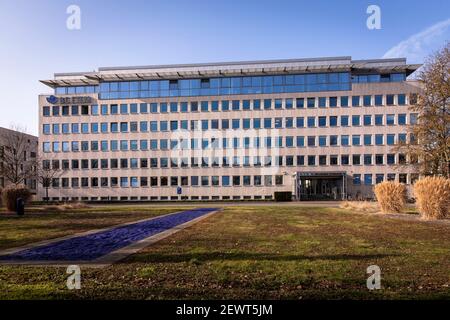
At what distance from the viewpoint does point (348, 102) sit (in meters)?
57.2

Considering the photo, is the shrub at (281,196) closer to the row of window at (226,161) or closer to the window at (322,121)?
the row of window at (226,161)

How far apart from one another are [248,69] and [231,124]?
974 cm

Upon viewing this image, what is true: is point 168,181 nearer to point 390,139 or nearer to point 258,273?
point 390,139

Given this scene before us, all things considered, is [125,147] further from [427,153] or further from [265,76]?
[427,153]

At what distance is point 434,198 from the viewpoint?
61.8ft

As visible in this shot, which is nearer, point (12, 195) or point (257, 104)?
point (12, 195)

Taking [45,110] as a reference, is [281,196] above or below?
below

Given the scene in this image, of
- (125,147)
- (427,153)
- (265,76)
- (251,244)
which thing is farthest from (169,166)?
(251,244)

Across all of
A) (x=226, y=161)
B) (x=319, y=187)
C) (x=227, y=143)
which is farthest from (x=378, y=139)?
(x=226, y=161)

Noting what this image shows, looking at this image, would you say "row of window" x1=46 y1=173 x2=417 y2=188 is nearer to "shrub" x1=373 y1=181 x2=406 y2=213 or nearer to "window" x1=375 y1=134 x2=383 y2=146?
"window" x1=375 y1=134 x2=383 y2=146

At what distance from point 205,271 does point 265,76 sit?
54.5 meters

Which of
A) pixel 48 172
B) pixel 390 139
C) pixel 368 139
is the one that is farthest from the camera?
pixel 48 172

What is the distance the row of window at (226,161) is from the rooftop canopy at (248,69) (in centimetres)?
1436

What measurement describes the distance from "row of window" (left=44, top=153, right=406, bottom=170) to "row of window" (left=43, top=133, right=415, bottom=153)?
6.29 ft
